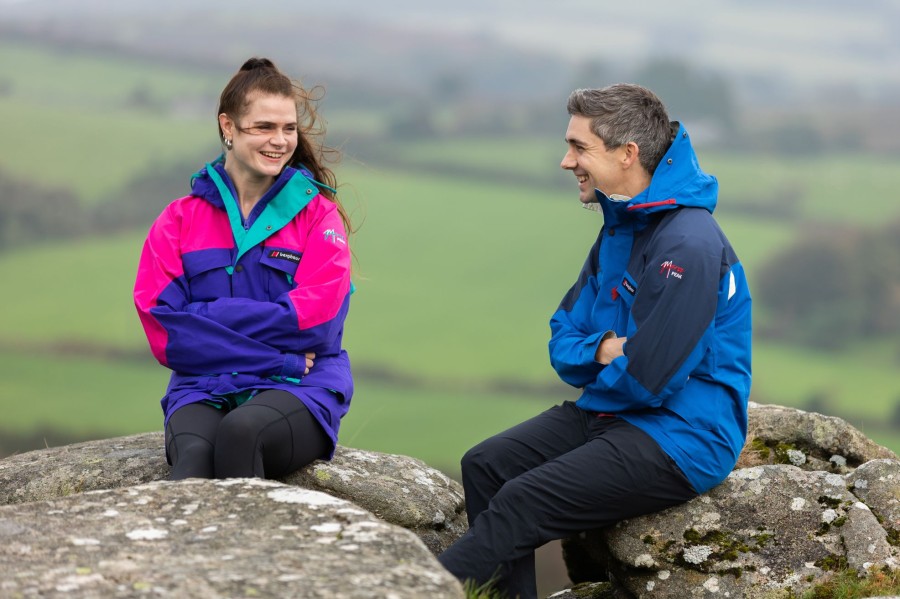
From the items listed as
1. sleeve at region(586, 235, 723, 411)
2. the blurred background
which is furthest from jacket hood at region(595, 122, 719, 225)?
the blurred background

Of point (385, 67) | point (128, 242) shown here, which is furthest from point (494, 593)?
point (385, 67)

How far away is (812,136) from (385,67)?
75.1m

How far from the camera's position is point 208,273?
20.3ft

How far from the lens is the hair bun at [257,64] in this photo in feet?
20.7

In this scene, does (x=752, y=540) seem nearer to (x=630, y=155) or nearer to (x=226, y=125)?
(x=630, y=155)

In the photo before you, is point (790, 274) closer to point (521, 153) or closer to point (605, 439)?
point (521, 153)

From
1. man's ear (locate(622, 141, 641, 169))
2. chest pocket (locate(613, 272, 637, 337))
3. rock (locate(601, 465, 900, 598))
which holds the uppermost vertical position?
man's ear (locate(622, 141, 641, 169))

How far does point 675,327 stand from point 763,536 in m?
1.16

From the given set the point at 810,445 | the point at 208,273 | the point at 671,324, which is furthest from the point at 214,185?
the point at 810,445

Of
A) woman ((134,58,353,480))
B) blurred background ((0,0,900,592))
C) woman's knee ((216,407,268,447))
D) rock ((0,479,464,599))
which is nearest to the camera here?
rock ((0,479,464,599))

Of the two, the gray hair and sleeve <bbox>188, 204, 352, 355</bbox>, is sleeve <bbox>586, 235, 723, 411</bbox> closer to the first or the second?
the gray hair

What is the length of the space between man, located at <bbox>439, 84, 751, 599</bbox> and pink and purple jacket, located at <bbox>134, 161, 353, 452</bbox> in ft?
3.57

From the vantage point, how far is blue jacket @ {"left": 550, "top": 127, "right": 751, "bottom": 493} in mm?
5316

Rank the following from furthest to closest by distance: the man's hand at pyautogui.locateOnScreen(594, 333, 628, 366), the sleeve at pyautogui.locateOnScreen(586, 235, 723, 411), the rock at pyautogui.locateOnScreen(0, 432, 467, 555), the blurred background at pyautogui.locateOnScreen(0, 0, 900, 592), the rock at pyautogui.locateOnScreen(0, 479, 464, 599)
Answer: the blurred background at pyautogui.locateOnScreen(0, 0, 900, 592), the rock at pyautogui.locateOnScreen(0, 432, 467, 555), the man's hand at pyautogui.locateOnScreen(594, 333, 628, 366), the sleeve at pyautogui.locateOnScreen(586, 235, 723, 411), the rock at pyautogui.locateOnScreen(0, 479, 464, 599)
